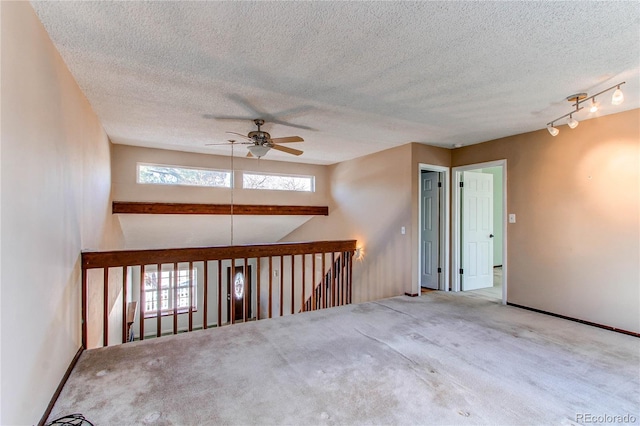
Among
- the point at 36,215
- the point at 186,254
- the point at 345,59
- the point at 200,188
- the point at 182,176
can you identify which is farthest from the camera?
the point at 200,188

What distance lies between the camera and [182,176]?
581 centimetres

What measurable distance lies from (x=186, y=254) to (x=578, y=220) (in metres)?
4.72

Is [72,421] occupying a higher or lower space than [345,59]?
lower

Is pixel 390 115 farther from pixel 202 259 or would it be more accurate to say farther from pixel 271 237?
pixel 271 237

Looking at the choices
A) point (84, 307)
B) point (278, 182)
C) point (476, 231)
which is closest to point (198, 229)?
point (278, 182)

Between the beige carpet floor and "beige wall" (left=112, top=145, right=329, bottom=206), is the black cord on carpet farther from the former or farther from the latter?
"beige wall" (left=112, top=145, right=329, bottom=206)

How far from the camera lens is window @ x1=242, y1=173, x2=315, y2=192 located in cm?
643

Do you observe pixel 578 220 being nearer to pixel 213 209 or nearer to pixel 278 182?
pixel 278 182

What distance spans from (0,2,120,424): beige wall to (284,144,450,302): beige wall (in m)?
4.18

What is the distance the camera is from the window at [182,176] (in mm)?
5531

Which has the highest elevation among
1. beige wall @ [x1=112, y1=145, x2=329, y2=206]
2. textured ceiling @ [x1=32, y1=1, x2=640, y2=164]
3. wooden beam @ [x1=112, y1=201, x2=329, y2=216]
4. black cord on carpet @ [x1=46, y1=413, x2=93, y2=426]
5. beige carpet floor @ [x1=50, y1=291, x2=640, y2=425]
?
textured ceiling @ [x1=32, y1=1, x2=640, y2=164]

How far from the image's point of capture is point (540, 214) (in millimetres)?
4141

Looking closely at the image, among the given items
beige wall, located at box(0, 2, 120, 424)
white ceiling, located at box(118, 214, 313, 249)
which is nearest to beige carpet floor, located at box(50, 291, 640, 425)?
beige wall, located at box(0, 2, 120, 424)

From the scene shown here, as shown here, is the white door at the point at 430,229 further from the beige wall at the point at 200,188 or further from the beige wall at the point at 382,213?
the beige wall at the point at 200,188
